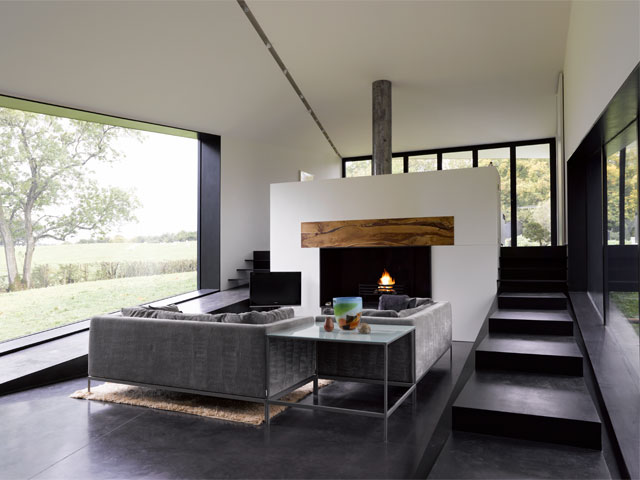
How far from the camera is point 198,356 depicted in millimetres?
3914

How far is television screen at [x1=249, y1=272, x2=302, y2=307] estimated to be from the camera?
7332 mm

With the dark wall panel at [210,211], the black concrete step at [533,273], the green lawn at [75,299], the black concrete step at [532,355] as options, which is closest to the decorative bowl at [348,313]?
the black concrete step at [532,355]

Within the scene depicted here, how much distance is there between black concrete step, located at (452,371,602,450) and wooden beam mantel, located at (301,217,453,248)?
3.30m

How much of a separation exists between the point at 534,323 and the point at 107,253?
606 cm

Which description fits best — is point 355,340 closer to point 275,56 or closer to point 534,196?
point 275,56

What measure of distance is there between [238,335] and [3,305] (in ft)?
13.0

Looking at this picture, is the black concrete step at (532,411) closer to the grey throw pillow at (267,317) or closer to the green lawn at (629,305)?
the green lawn at (629,305)

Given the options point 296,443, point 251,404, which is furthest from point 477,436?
point 251,404

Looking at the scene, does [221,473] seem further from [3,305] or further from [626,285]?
[3,305]

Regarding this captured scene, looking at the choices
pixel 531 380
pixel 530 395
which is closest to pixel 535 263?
pixel 531 380

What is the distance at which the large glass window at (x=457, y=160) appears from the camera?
416 inches

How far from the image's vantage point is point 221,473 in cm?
282

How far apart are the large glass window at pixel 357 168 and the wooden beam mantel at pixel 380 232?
4.52 m

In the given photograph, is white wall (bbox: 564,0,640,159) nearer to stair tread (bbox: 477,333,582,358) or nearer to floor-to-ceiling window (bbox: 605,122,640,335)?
floor-to-ceiling window (bbox: 605,122,640,335)
